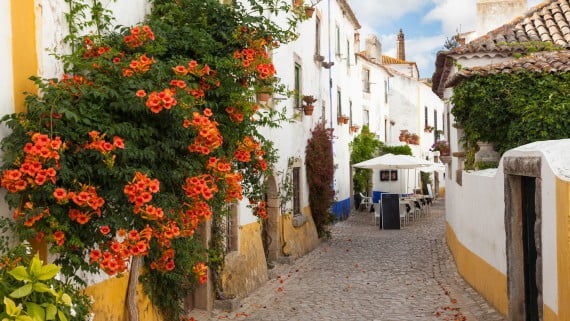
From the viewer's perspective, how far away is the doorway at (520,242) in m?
7.43

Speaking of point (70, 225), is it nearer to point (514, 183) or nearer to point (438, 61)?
point (514, 183)

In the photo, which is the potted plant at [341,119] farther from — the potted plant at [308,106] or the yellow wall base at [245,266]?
the yellow wall base at [245,266]

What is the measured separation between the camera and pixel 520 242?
7.82 metres

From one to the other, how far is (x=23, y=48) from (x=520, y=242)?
5.65 m

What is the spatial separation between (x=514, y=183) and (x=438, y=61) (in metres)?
7.31

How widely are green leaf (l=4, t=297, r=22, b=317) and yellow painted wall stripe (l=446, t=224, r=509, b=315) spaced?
239 inches

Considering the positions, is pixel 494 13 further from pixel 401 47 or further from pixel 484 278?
pixel 401 47

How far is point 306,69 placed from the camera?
62.8ft

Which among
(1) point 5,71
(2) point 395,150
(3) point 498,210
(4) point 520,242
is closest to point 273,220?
(3) point 498,210

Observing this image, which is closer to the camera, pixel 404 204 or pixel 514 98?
pixel 514 98

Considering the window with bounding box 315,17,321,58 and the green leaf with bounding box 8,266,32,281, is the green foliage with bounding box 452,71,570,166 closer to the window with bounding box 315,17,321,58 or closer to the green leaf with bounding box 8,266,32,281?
the green leaf with bounding box 8,266,32,281

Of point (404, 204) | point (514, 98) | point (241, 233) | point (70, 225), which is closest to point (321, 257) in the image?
point (241, 233)

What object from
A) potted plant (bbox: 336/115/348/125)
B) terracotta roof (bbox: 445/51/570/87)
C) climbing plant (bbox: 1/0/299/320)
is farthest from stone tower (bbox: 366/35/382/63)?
climbing plant (bbox: 1/0/299/320)

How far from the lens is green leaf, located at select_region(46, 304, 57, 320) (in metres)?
4.12
